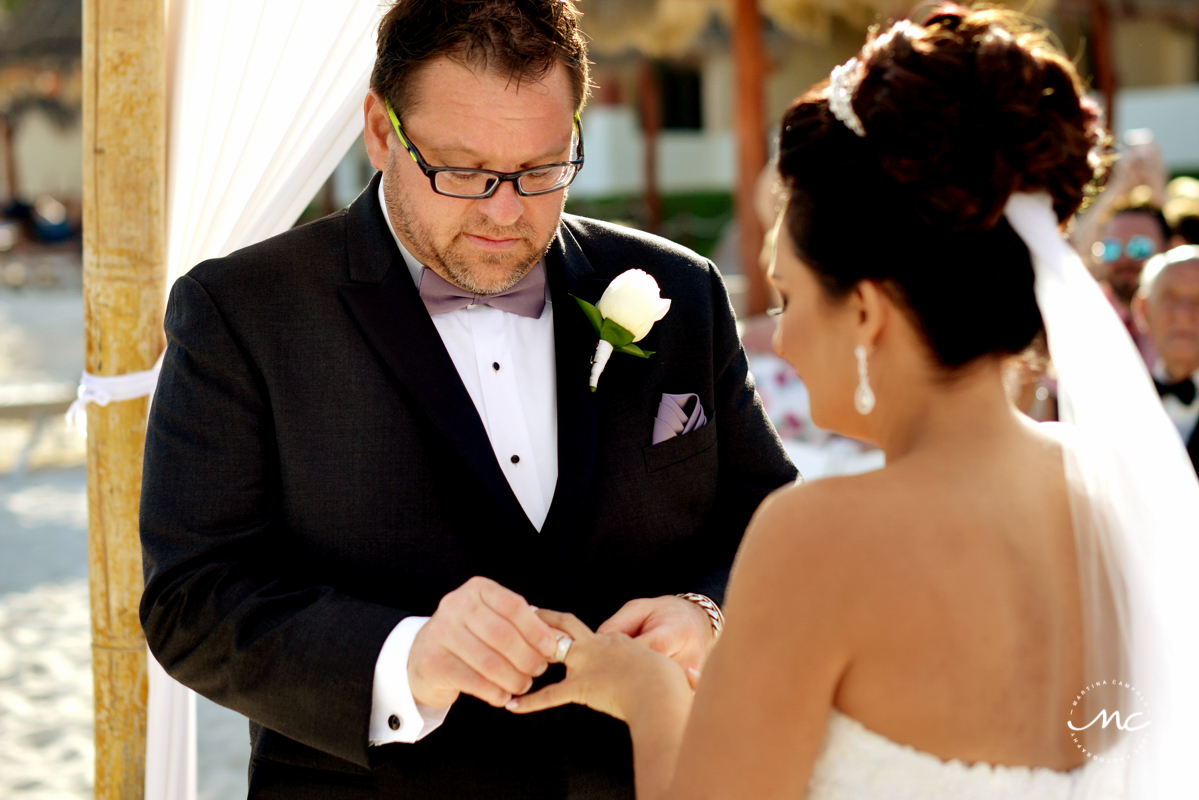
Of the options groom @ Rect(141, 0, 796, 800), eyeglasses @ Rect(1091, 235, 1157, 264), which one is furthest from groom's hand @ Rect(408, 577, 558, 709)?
eyeglasses @ Rect(1091, 235, 1157, 264)

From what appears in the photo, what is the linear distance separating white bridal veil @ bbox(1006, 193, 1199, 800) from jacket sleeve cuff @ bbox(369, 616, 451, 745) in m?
0.99

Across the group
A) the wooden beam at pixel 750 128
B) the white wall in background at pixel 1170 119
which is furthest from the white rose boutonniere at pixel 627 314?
the white wall in background at pixel 1170 119

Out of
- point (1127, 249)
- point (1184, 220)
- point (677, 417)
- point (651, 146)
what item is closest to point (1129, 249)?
point (1127, 249)

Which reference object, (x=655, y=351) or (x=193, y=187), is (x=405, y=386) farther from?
(x=193, y=187)

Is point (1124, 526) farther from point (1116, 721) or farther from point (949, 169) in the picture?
point (949, 169)

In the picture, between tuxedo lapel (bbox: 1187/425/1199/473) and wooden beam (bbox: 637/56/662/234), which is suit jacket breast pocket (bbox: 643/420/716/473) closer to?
tuxedo lapel (bbox: 1187/425/1199/473)

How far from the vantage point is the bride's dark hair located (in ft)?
4.51

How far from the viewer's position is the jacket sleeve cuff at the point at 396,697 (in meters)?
1.78

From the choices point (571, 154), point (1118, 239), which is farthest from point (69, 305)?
point (571, 154)

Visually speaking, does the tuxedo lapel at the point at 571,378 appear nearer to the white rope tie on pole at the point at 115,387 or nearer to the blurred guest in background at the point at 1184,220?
the white rope tie on pole at the point at 115,387

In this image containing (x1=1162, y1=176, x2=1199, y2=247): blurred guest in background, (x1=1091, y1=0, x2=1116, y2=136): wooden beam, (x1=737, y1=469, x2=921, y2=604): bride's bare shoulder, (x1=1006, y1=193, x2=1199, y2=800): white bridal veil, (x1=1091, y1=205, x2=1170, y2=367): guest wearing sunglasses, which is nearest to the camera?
(x1=737, y1=469, x2=921, y2=604): bride's bare shoulder

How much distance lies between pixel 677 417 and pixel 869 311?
0.74m

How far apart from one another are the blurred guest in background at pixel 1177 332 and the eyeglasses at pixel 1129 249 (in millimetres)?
917

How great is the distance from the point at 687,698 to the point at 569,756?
46 centimetres
